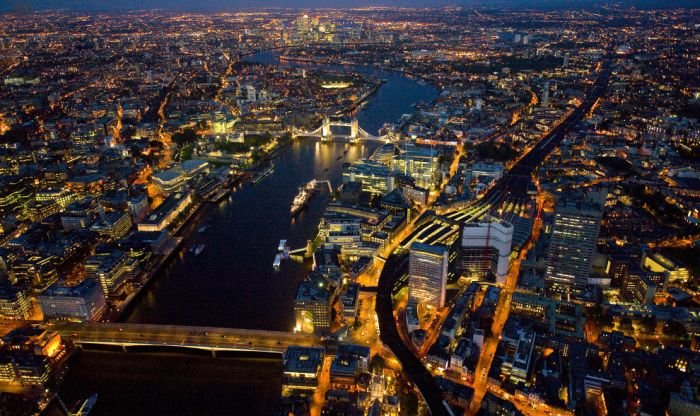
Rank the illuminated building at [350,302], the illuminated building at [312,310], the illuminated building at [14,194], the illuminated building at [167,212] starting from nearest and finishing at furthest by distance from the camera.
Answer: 1. the illuminated building at [312,310]
2. the illuminated building at [350,302]
3. the illuminated building at [167,212]
4. the illuminated building at [14,194]

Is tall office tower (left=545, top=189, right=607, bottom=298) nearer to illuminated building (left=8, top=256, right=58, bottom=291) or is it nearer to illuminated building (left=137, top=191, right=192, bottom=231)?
illuminated building (left=137, top=191, right=192, bottom=231)

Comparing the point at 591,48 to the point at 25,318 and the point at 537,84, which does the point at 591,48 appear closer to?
the point at 537,84

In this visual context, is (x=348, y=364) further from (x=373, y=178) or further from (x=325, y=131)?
(x=325, y=131)

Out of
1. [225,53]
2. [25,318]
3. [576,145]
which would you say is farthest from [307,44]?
[25,318]

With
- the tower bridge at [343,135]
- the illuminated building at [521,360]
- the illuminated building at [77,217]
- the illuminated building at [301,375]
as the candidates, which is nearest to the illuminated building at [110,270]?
the illuminated building at [77,217]

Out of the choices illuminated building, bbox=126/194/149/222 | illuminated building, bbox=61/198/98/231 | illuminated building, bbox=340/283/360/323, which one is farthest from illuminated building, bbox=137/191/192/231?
illuminated building, bbox=340/283/360/323

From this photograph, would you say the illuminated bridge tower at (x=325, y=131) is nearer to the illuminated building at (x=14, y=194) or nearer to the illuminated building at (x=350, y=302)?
the illuminated building at (x=14, y=194)
